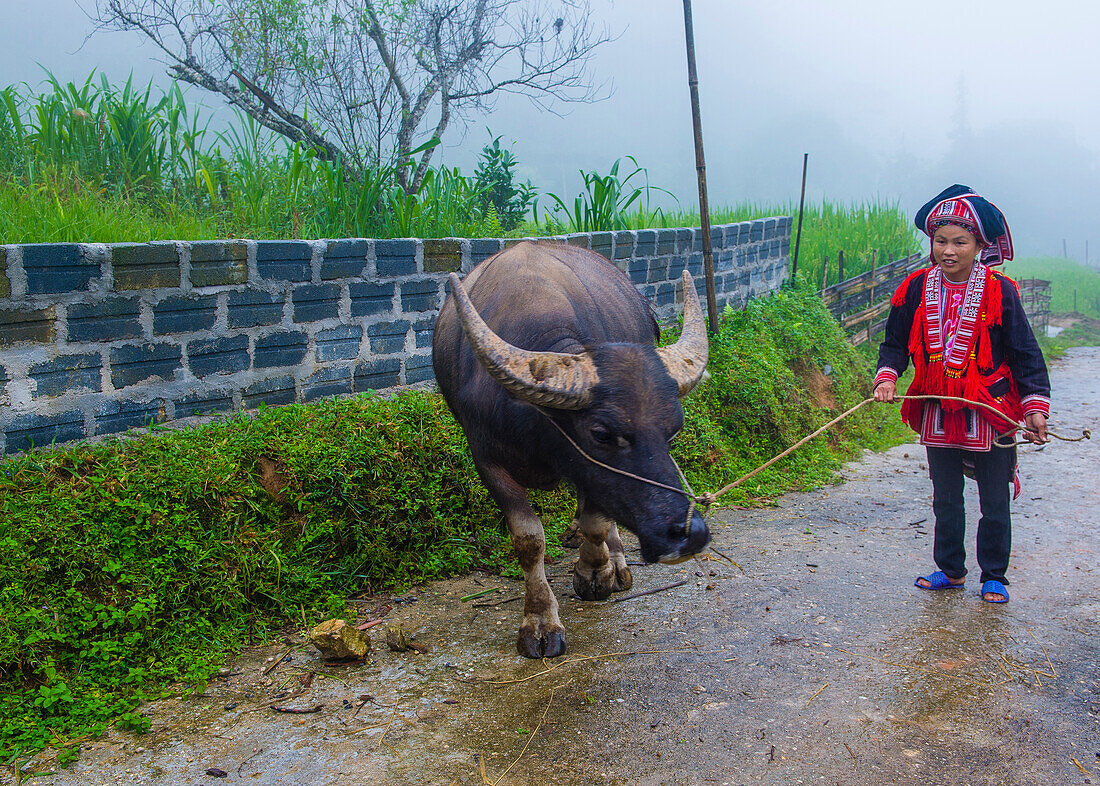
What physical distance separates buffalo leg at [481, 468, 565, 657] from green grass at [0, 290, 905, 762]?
2.51 ft

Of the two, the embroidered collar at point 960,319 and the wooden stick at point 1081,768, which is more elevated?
the embroidered collar at point 960,319

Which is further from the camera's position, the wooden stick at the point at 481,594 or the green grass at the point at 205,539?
the wooden stick at the point at 481,594

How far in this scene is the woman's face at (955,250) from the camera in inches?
127

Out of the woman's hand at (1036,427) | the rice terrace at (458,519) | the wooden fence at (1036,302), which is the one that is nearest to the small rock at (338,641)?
the rice terrace at (458,519)

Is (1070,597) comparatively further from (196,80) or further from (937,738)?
(196,80)

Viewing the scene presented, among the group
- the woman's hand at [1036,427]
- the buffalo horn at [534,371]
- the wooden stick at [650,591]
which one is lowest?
the wooden stick at [650,591]

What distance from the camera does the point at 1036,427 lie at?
3.12m

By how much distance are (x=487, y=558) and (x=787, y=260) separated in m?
7.54

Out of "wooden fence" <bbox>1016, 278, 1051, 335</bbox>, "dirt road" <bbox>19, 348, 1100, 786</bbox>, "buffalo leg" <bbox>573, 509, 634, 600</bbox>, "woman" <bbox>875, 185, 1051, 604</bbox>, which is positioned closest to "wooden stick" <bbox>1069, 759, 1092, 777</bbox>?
"dirt road" <bbox>19, 348, 1100, 786</bbox>

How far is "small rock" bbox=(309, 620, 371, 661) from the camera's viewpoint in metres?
3.01

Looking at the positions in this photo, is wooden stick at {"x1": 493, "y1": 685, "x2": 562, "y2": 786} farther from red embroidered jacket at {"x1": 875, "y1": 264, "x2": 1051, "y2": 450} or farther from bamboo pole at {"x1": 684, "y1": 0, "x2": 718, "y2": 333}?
bamboo pole at {"x1": 684, "y1": 0, "x2": 718, "y2": 333}

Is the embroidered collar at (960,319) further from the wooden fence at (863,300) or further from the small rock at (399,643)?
the wooden fence at (863,300)

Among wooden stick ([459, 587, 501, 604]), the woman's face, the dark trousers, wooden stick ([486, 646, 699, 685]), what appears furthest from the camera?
wooden stick ([459, 587, 501, 604])

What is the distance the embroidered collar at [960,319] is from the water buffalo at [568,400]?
1.02m
